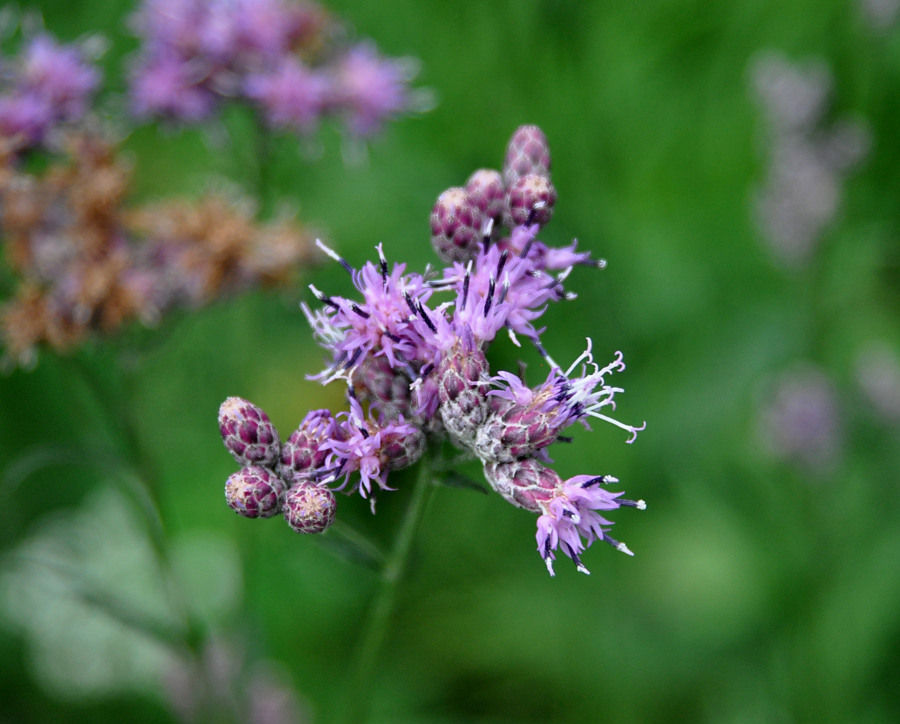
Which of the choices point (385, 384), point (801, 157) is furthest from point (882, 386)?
point (385, 384)

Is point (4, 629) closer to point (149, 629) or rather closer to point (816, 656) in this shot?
point (149, 629)

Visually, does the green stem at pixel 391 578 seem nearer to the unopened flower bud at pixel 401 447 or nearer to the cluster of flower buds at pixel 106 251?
the unopened flower bud at pixel 401 447

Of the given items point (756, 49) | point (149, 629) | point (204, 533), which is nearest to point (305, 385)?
point (204, 533)

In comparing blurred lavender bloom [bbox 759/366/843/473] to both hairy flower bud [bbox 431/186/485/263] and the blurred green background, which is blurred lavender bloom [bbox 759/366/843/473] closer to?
the blurred green background

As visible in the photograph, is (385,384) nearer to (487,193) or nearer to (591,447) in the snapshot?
(487,193)

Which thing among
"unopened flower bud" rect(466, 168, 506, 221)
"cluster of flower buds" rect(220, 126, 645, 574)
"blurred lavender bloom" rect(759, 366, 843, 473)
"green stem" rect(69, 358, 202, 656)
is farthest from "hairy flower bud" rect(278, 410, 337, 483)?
"blurred lavender bloom" rect(759, 366, 843, 473)
